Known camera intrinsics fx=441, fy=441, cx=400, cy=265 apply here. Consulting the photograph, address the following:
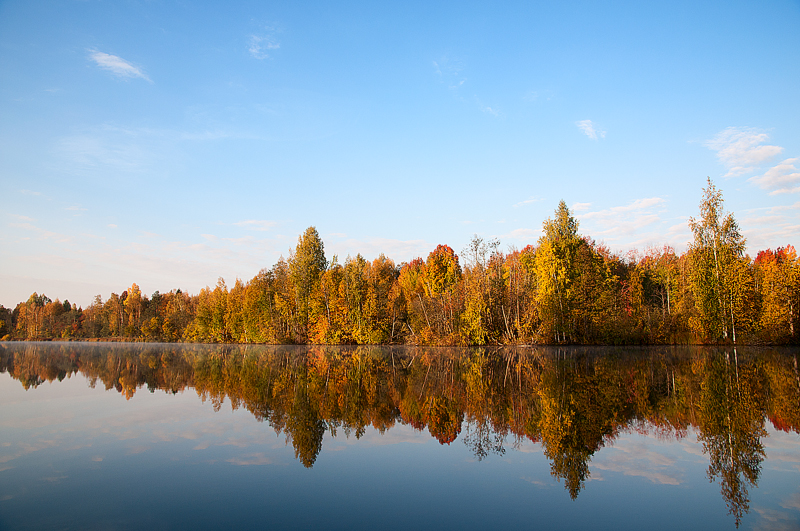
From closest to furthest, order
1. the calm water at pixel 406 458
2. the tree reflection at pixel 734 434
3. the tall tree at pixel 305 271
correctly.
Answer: the calm water at pixel 406 458 < the tree reflection at pixel 734 434 < the tall tree at pixel 305 271

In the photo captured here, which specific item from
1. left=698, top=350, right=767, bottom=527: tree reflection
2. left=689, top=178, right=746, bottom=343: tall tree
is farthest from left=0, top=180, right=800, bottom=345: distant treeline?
left=698, top=350, right=767, bottom=527: tree reflection

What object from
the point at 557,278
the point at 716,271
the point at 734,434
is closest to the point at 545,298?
the point at 557,278

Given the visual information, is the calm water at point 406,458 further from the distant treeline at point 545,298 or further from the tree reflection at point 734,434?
A: the distant treeline at point 545,298

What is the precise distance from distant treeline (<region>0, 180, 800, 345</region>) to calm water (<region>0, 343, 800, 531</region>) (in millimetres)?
28348

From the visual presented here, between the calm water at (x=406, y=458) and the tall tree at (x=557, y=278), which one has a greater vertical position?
the tall tree at (x=557, y=278)

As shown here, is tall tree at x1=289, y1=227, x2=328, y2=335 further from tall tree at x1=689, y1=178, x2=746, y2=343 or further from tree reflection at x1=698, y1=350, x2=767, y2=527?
tree reflection at x1=698, y1=350, x2=767, y2=527

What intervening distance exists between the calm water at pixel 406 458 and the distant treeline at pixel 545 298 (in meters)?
28.3

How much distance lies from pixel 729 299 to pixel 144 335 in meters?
95.2

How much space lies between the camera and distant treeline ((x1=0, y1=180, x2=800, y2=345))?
37.1 metres

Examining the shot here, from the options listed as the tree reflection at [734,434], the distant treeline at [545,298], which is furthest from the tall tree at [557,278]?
the tree reflection at [734,434]

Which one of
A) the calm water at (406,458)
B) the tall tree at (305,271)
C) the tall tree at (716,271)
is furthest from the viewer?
the tall tree at (305,271)

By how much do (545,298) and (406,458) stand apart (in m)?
37.2

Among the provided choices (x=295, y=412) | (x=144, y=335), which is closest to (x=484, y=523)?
(x=295, y=412)

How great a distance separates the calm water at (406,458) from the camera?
4.83 metres
